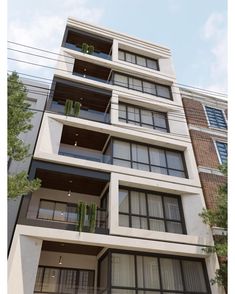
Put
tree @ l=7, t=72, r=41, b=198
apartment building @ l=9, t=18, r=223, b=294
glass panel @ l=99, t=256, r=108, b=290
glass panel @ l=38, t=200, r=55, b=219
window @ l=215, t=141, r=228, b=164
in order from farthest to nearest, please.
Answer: window @ l=215, t=141, r=228, b=164 < glass panel @ l=38, t=200, r=55, b=219 < glass panel @ l=99, t=256, r=108, b=290 < apartment building @ l=9, t=18, r=223, b=294 < tree @ l=7, t=72, r=41, b=198

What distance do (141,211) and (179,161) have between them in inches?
172

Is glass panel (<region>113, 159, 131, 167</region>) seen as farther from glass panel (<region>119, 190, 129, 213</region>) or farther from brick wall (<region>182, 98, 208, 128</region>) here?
brick wall (<region>182, 98, 208, 128</region>)

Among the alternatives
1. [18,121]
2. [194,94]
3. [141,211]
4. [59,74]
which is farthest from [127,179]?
[194,94]

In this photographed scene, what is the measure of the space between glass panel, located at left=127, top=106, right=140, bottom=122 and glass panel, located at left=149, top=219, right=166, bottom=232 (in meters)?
6.55

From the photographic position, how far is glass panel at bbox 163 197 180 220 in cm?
1302

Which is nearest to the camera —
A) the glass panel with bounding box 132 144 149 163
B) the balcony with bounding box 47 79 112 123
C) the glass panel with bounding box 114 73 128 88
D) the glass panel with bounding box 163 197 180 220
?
the glass panel with bounding box 163 197 180 220

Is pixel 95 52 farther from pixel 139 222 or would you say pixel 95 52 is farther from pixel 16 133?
pixel 139 222

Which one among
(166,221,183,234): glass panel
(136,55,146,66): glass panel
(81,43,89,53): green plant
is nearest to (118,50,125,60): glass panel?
(136,55,146,66): glass panel

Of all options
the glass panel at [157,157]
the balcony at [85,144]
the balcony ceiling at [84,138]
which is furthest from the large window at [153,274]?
the balcony ceiling at [84,138]

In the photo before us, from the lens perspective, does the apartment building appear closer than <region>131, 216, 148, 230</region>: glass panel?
Yes

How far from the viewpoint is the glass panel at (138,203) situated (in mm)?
12499

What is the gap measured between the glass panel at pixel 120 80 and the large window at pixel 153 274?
1108 centimetres

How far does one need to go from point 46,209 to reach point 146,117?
849 centimetres

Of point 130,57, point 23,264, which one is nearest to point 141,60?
point 130,57
